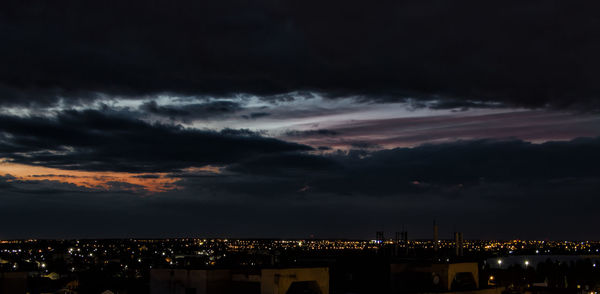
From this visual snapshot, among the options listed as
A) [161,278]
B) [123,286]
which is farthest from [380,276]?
[123,286]

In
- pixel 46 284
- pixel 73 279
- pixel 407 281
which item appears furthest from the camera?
pixel 73 279

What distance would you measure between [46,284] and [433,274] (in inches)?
2149

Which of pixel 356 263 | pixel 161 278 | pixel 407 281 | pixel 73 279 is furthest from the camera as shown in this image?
pixel 73 279

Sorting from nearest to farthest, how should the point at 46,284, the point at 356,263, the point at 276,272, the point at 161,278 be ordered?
the point at 276,272, the point at 161,278, the point at 356,263, the point at 46,284

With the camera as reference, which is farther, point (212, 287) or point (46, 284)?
point (46, 284)

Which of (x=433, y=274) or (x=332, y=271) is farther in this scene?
(x=332, y=271)

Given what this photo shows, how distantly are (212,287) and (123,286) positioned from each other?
4721 cm

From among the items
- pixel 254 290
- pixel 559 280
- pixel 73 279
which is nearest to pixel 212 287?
pixel 254 290

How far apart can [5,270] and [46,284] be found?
41497 mm

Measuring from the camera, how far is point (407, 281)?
159 feet

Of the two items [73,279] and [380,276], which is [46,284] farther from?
[380,276]

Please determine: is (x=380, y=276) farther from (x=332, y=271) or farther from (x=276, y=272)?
(x=276, y=272)

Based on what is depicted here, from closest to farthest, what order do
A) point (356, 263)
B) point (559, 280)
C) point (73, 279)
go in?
point (356, 263) < point (73, 279) < point (559, 280)

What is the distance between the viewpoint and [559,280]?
110812mm
